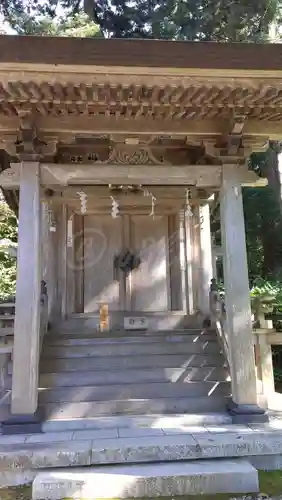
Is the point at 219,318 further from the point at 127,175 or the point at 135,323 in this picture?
the point at 127,175

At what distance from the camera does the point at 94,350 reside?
5.56m

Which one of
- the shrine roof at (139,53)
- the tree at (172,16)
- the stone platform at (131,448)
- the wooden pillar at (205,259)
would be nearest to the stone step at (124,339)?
the wooden pillar at (205,259)

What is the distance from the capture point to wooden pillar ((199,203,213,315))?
6.52m

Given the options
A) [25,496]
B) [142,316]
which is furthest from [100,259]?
[25,496]

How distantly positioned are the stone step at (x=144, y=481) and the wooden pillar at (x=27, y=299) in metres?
0.98

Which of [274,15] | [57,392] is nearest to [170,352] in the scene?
[57,392]

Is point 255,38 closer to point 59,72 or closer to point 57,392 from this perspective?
point 59,72

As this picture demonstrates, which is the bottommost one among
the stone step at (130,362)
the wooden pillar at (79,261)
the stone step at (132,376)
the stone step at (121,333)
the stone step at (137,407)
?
the stone step at (137,407)

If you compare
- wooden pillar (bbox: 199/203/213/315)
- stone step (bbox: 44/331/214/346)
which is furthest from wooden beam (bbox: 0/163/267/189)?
stone step (bbox: 44/331/214/346)

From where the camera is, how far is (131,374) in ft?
17.2

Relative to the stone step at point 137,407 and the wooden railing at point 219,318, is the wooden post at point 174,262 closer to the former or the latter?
the wooden railing at point 219,318

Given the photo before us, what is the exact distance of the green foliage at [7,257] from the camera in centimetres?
1170

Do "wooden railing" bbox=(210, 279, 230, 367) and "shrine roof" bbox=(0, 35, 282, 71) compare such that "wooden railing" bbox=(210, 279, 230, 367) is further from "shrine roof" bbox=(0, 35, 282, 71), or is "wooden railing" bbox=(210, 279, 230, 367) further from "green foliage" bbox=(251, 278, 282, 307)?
"shrine roof" bbox=(0, 35, 282, 71)

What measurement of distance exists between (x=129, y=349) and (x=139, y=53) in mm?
3742
